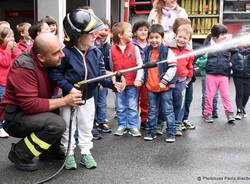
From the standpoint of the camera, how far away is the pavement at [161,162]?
13.4ft

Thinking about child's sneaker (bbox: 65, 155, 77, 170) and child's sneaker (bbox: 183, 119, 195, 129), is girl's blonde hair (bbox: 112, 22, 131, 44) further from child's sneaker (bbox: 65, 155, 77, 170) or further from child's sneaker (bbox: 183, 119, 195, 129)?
child's sneaker (bbox: 65, 155, 77, 170)

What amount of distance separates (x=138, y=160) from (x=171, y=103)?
103 cm

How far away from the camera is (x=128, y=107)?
222 inches

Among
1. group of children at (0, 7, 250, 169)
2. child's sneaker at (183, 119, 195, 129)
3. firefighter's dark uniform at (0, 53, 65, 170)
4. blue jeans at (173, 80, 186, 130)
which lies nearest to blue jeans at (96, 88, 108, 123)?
group of children at (0, 7, 250, 169)

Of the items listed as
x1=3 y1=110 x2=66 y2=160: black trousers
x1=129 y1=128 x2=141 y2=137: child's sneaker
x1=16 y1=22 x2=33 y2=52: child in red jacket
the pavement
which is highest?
x1=16 y1=22 x2=33 y2=52: child in red jacket

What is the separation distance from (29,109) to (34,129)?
21 cm

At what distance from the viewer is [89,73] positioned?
168 inches

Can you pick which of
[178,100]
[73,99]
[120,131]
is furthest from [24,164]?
[178,100]

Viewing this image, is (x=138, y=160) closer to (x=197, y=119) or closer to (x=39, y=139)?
(x=39, y=139)

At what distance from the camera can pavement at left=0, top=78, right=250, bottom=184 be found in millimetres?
4078

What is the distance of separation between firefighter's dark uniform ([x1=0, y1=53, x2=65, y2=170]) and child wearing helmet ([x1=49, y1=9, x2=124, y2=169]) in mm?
178

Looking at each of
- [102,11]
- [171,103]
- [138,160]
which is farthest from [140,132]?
[102,11]

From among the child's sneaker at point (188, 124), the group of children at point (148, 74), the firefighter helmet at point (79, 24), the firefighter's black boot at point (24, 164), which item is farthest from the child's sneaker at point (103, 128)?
the firefighter helmet at point (79, 24)

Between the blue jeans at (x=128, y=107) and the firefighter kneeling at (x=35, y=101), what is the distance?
1.58m
